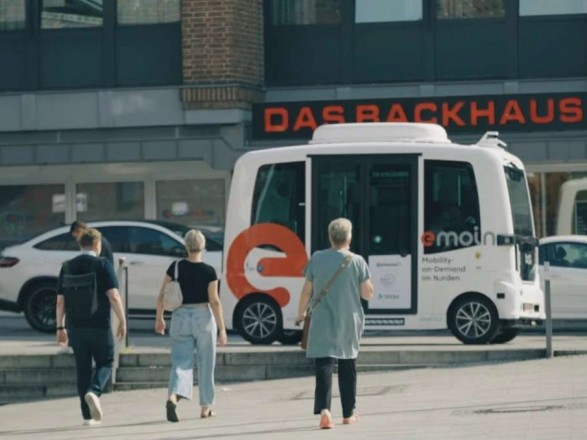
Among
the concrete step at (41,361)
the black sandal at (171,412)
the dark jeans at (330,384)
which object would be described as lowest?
the concrete step at (41,361)

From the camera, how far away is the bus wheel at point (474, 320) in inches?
765

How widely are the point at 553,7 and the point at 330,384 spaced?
16.6 metres

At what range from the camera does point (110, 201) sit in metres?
30.8

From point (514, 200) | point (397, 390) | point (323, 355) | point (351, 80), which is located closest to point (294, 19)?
point (351, 80)

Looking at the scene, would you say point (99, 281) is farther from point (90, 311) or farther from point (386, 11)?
point (386, 11)

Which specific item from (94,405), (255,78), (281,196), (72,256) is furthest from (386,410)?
(255,78)

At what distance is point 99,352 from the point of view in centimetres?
1454

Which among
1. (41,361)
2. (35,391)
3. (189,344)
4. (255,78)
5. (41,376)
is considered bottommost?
(35,391)

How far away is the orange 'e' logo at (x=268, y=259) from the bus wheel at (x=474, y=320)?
1.82 m

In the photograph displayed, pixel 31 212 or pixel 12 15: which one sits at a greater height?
pixel 12 15

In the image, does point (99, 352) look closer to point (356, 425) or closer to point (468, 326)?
point (356, 425)

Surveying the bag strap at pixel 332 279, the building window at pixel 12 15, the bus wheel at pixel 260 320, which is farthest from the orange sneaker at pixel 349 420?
the building window at pixel 12 15

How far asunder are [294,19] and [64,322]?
14833mm

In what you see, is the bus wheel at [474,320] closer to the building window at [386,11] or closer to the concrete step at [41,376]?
the concrete step at [41,376]
